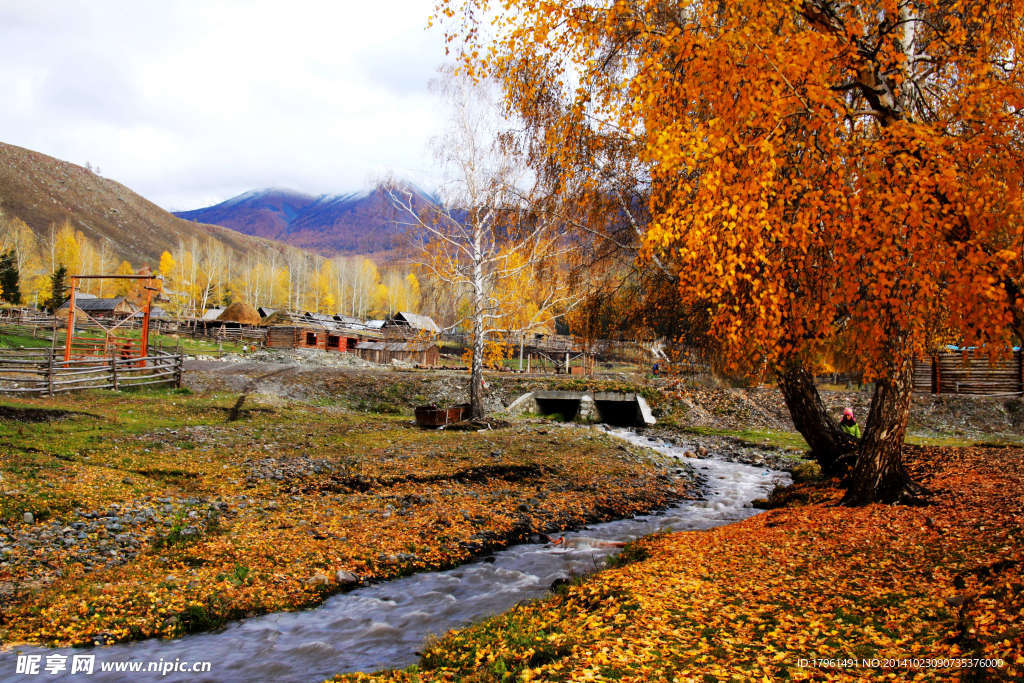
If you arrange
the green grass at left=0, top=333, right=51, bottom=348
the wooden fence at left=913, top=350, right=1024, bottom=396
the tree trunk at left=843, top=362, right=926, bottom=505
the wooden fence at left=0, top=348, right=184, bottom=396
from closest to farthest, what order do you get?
the tree trunk at left=843, top=362, right=926, bottom=505 → the wooden fence at left=0, top=348, right=184, bottom=396 → the wooden fence at left=913, top=350, right=1024, bottom=396 → the green grass at left=0, top=333, right=51, bottom=348

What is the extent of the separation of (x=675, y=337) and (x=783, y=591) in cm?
699

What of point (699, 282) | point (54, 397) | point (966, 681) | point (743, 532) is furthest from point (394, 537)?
point (54, 397)

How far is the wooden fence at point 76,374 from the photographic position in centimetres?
2223

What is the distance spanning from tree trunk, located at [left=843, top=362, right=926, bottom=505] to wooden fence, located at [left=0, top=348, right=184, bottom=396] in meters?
27.5

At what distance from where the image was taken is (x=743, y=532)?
955 cm

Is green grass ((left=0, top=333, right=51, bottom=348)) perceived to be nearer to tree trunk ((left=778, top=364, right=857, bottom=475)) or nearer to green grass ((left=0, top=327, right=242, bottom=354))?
green grass ((left=0, top=327, right=242, bottom=354))

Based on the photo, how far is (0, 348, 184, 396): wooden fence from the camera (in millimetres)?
22234

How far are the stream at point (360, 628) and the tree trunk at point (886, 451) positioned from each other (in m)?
4.40

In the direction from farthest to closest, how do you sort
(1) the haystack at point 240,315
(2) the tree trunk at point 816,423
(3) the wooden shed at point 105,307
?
1. (1) the haystack at point 240,315
2. (3) the wooden shed at point 105,307
3. (2) the tree trunk at point 816,423

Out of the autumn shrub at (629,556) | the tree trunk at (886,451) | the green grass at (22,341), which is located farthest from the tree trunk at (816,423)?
the green grass at (22,341)

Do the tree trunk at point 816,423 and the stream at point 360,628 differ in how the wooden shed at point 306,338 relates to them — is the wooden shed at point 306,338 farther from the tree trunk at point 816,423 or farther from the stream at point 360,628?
the stream at point 360,628

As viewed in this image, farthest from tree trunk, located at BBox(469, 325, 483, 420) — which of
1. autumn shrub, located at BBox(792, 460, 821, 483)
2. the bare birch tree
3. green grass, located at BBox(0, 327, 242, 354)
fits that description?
green grass, located at BBox(0, 327, 242, 354)

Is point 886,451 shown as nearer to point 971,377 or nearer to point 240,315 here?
point 971,377

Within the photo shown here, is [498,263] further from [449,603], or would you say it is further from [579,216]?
[449,603]
